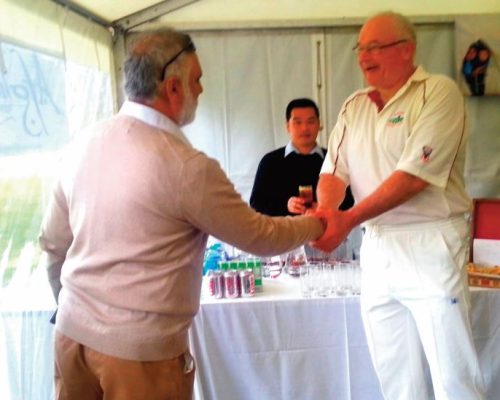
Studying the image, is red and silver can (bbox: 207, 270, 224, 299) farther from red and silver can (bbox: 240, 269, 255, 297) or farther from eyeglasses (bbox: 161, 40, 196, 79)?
Result: eyeglasses (bbox: 161, 40, 196, 79)

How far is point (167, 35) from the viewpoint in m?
1.07

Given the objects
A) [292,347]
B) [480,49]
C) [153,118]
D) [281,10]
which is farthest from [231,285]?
[480,49]

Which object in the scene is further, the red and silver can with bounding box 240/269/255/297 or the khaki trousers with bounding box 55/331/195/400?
the red and silver can with bounding box 240/269/255/297

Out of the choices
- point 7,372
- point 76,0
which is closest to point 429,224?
point 7,372

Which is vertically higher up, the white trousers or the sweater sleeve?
the sweater sleeve

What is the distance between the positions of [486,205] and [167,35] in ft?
6.44

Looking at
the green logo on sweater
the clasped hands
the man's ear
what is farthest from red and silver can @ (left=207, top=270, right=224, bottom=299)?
the man's ear

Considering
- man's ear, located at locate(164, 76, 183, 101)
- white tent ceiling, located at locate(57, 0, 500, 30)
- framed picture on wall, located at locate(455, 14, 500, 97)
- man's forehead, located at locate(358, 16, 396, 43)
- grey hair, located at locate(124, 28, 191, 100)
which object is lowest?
man's ear, located at locate(164, 76, 183, 101)

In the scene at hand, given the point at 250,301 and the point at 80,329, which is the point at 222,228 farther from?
the point at 250,301

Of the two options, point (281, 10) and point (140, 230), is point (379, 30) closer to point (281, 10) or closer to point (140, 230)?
point (140, 230)

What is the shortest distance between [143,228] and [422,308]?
39.3 inches

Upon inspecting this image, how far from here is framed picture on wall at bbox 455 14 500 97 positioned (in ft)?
9.61

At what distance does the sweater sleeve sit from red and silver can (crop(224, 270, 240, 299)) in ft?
2.49

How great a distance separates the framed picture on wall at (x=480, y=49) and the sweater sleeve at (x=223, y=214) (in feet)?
7.74
